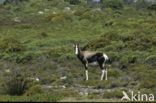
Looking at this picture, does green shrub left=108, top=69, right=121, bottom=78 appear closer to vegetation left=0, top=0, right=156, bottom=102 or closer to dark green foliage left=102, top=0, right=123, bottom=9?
vegetation left=0, top=0, right=156, bottom=102

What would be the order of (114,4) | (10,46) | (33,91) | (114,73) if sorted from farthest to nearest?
(114,4) → (10,46) → (114,73) → (33,91)

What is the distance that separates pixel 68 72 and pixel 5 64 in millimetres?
6049

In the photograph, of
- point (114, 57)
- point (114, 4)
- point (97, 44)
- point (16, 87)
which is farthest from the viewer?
point (114, 4)

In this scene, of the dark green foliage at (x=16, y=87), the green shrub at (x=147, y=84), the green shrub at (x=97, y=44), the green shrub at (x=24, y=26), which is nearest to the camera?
the dark green foliage at (x=16, y=87)

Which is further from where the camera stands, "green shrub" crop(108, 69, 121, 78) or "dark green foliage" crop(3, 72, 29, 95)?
"green shrub" crop(108, 69, 121, 78)

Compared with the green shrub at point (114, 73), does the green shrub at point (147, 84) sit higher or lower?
higher

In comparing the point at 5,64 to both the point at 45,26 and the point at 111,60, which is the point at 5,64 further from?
the point at 45,26

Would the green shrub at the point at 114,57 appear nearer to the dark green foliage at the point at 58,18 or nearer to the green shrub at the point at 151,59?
the green shrub at the point at 151,59

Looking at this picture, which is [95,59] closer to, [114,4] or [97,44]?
[97,44]

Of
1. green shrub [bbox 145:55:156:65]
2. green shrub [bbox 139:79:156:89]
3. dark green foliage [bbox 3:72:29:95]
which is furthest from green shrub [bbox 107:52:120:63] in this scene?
dark green foliage [bbox 3:72:29:95]

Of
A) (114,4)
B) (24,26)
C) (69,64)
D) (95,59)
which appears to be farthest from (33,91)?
(114,4)

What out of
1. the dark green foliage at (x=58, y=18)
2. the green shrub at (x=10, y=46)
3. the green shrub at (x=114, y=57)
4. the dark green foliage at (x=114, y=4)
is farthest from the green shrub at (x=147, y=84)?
the dark green foliage at (x=114, y=4)

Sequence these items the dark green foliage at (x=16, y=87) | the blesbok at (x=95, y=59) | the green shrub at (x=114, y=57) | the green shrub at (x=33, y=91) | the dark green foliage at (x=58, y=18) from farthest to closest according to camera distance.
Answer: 1. the dark green foliage at (x=58, y=18)
2. the green shrub at (x=114, y=57)
3. the blesbok at (x=95, y=59)
4. the dark green foliage at (x=16, y=87)
5. the green shrub at (x=33, y=91)

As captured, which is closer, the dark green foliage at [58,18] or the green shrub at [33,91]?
the green shrub at [33,91]
